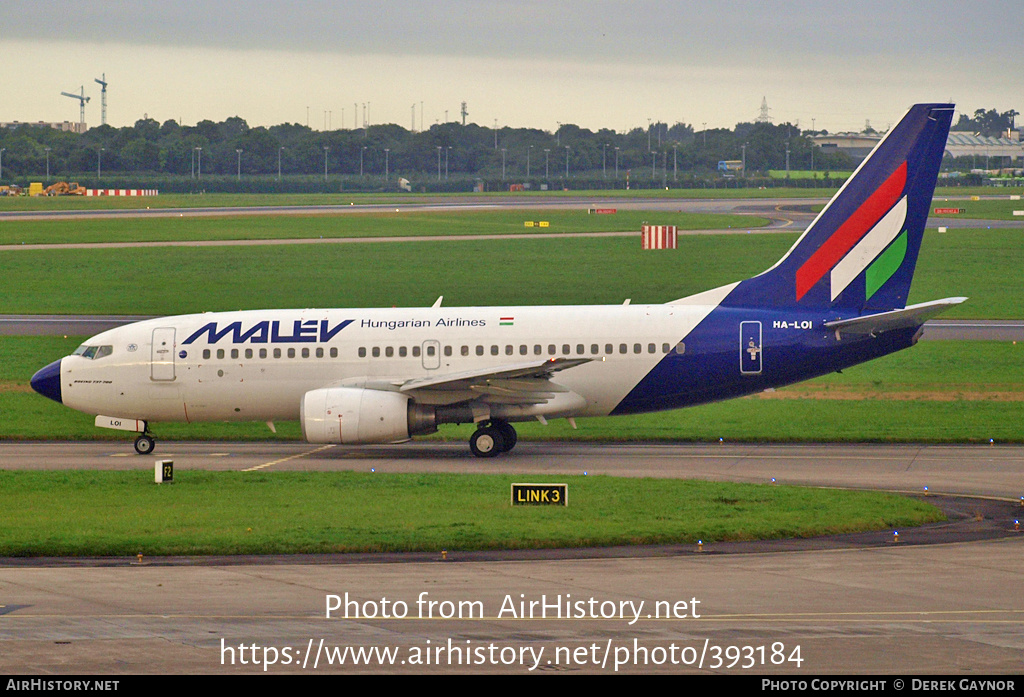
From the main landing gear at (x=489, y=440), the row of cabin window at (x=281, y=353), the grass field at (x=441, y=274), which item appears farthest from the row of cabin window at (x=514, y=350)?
the grass field at (x=441, y=274)

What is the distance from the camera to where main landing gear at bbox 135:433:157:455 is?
38662mm

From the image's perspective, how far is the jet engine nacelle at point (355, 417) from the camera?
36250 mm

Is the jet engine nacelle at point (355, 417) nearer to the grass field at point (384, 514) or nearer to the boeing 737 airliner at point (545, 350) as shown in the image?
the boeing 737 airliner at point (545, 350)

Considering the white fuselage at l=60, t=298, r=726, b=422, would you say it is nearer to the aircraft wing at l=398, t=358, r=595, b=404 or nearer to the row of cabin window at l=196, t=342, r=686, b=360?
the row of cabin window at l=196, t=342, r=686, b=360

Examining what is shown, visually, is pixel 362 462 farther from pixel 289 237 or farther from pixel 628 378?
pixel 289 237

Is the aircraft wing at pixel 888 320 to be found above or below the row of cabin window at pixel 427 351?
above

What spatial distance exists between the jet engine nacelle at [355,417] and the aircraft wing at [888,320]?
39.1 feet

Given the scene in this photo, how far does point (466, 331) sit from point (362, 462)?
4.69m

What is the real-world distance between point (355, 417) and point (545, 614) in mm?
17932

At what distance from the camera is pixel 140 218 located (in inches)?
4838

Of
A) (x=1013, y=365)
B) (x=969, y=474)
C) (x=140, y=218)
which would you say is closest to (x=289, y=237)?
(x=140, y=218)

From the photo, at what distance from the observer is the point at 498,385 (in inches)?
1444

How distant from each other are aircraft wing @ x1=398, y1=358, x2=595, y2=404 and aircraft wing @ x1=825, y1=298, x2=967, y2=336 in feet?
23.0
